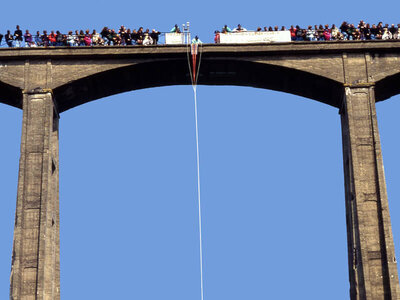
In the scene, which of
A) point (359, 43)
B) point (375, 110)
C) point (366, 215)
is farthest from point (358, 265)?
point (359, 43)

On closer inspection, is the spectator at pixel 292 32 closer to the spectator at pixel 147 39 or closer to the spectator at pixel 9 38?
the spectator at pixel 147 39

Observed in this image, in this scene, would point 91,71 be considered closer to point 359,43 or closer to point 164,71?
point 164,71

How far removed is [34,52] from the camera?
209 ft

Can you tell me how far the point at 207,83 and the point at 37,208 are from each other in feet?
43.1

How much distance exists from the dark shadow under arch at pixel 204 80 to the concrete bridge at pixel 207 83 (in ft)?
0.19

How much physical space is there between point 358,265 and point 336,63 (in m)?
11.4

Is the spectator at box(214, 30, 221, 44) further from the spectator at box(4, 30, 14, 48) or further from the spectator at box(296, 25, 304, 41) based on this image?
the spectator at box(4, 30, 14, 48)

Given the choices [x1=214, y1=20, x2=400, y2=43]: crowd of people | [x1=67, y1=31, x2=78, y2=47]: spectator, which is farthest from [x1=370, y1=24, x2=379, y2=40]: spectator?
[x1=67, y1=31, x2=78, y2=47]: spectator

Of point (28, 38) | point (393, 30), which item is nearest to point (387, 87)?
point (393, 30)

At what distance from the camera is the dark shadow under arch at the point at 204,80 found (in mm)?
64500

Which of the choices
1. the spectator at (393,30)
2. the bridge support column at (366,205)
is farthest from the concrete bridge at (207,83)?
the spectator at (393,30)

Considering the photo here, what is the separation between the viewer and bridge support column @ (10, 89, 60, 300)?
58562 mm

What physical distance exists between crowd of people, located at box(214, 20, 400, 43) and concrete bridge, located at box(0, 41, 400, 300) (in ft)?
4.23

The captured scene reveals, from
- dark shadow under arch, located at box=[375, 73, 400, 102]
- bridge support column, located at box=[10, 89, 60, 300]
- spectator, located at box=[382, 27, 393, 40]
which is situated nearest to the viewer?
bridge support column, located at box=[10, 89, 60, 300]
